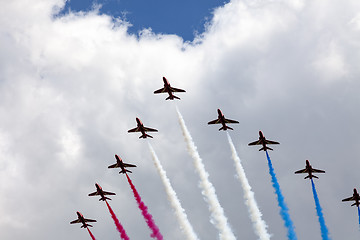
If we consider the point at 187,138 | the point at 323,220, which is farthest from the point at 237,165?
the point at 323,220

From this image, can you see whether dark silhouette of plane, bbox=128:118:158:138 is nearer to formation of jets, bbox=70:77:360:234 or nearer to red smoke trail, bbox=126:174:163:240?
formation of jets, bbox=70:77:360:234

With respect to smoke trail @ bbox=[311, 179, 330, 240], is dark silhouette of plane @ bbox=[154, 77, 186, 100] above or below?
above

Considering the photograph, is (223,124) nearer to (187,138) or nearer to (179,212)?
(187,138)

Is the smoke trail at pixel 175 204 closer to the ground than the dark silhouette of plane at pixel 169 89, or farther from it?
closer to the ground

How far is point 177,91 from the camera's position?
119188 millimetres

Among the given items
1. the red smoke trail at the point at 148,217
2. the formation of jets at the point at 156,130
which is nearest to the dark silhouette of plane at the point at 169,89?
the formation of jets at the point at 156,130

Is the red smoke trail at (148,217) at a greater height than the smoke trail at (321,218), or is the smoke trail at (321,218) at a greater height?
the red smoke trail at (148,217)

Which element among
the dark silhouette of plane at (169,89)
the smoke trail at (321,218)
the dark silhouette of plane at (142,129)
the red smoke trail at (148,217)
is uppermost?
the dark silhouette of plane at (169,89)

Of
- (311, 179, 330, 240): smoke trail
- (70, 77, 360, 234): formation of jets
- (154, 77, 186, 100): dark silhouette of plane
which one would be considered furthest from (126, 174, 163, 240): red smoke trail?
(311, 179, 330, 240): smoke trail

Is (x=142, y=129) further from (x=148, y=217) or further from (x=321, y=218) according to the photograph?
Result: (x=321, y=218)

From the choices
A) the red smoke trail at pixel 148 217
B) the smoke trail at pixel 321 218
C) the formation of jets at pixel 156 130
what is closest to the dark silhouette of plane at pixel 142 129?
the formation of jets at pixel 156 130

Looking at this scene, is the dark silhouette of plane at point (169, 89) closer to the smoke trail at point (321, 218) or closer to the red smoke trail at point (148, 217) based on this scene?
the red smoke trail at point (148, 217)

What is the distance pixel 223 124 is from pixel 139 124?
24.5m

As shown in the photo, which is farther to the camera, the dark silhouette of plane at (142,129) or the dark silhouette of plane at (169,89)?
the dark silhouette of plane at (142,129)
